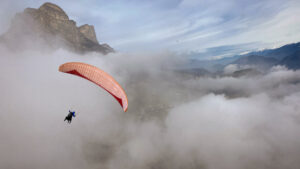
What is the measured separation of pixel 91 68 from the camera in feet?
66.4

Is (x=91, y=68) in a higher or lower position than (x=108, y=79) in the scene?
higher

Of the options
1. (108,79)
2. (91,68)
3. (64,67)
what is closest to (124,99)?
(108,79)

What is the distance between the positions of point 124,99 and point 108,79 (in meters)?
3.48

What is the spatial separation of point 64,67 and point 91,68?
4117mm

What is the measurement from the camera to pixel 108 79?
20.4 m

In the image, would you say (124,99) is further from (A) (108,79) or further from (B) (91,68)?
(B) (91,68)

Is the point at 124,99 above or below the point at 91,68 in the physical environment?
below

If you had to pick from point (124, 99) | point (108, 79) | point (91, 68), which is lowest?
point (124, 99)

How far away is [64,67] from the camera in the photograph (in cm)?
2097

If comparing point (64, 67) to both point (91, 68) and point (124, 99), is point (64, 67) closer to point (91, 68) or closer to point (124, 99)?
point (91, 68)

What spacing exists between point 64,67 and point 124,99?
9.61 metres

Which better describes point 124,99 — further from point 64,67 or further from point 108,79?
point 64,67

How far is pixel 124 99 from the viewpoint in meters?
20.1

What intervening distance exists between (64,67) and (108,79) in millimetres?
6547
